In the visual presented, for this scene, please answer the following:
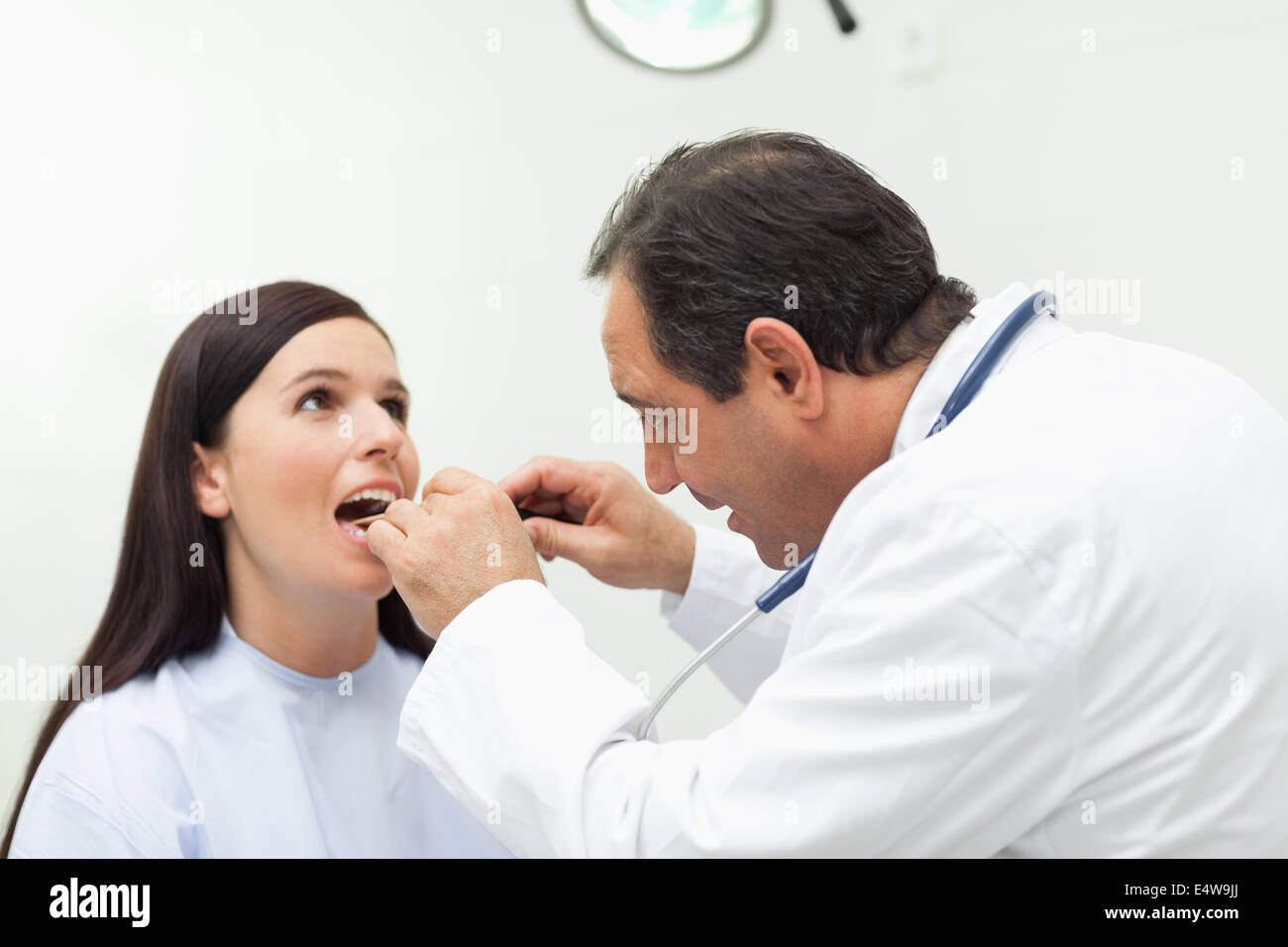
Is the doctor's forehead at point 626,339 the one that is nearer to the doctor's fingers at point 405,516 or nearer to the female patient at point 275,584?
the doctor's fingers at point 405,516

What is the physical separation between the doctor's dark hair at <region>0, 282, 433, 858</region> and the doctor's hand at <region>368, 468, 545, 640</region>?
0.42 meters

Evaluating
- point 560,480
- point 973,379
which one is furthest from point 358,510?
point 973,379

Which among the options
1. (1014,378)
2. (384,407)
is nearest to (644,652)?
(384,407)

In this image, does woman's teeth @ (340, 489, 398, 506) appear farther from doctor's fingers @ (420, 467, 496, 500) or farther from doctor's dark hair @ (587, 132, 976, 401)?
doctor's dark hair @ (587, 132, 976, 401)

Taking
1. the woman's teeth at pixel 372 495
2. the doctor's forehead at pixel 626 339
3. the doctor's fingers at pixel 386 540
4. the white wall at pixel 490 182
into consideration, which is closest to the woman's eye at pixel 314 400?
the woman's teeth at pixel 372 495

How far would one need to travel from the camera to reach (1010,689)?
876 millimetres

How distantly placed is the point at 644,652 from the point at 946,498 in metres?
1.44

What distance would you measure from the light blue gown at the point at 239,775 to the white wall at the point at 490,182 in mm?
688

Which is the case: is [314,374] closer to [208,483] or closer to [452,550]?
[208,483]

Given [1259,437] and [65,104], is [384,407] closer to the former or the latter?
[65,104]

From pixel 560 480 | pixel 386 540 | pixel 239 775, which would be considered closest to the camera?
pixel 386 540

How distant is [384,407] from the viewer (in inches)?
64.6

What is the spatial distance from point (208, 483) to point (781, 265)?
0.86m

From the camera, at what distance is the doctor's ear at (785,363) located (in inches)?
44.1
